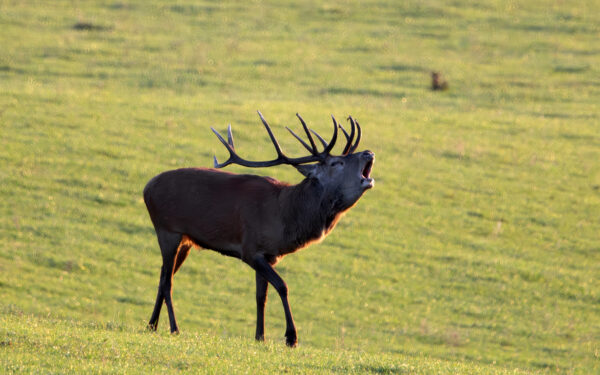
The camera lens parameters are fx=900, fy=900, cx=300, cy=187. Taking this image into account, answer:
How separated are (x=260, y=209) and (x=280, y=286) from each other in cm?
113

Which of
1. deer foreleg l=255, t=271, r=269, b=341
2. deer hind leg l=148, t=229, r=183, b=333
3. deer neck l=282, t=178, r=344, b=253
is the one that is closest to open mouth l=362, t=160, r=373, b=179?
deer neck l=282, t=178, r=344, b=253

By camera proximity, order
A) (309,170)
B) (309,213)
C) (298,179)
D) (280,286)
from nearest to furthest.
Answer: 1. (280,286)
2. (309,213)
3. (309,170)
4. (298,179)

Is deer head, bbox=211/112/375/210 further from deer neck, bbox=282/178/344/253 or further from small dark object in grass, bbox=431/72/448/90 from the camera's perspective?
small dark object in grass, bbox=431/72/448/90

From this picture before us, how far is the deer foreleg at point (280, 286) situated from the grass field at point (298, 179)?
54 centimetres

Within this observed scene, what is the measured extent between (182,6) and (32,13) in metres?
6.75

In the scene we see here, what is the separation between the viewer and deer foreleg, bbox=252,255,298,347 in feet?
37.2

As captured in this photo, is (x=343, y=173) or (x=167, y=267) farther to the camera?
(x=167, y=267)

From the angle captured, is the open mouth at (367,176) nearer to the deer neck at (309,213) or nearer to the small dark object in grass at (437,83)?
the deer neck at (309,213)

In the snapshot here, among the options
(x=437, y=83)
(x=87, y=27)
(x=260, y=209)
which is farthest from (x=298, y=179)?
(x=87, y=27)

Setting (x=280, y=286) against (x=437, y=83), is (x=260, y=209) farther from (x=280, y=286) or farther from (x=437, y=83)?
(x=437, y=83)

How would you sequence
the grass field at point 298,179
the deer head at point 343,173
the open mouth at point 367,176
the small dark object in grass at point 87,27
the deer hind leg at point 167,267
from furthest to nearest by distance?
the small dark object in grass at point 87,27 < the grass field at point 298,179 < the deer hind leg at point 167,267 < the deer head at point 343,173 < the open mouth at point 367,176

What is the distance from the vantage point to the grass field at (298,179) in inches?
660

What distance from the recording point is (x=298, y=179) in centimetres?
2505

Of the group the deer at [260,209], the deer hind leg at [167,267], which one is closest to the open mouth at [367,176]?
the deer at [260,209]
